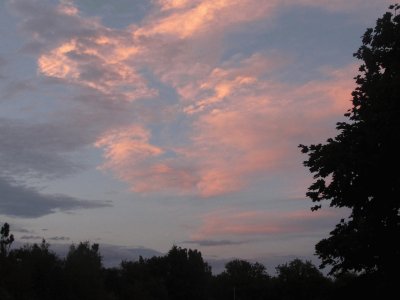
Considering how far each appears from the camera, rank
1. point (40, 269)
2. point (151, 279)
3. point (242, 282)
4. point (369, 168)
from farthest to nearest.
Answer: point (242, 282)
point (151, 279)
point (40, 269)
point (369, 168)

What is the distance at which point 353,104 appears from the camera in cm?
2641

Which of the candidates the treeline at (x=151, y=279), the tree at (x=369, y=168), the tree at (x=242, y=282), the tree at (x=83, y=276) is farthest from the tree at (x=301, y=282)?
the tree at (x=369, y=168)

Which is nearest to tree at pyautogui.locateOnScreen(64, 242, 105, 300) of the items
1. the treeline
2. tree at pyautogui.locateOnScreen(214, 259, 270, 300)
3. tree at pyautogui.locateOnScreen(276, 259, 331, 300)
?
the treeline

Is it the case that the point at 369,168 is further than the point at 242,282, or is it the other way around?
the point at 242,282

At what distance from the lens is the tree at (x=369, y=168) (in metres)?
22.1

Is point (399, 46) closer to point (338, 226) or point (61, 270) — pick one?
point (338, 226)

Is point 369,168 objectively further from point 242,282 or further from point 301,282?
point 242,282

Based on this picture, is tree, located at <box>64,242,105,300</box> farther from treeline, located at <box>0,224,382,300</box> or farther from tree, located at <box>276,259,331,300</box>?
tree, located at <box>276,259,331,300</box>

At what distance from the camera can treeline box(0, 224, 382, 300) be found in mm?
55938

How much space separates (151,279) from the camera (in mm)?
107188

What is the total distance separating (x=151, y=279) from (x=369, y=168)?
293 feet

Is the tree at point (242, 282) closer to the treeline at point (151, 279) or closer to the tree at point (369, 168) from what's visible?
the treeline at point (151, 279)

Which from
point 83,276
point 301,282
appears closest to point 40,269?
point 83,276

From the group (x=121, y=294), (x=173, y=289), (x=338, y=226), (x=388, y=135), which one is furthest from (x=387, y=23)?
(x=173, y=289)
